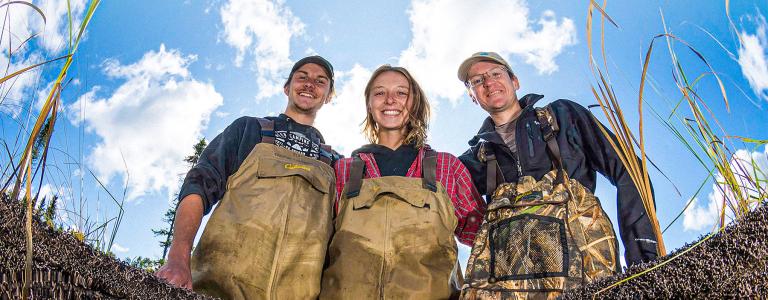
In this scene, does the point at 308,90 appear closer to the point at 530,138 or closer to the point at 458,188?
the point at 458,188

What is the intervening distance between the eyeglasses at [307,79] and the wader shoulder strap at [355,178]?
130 centimetres

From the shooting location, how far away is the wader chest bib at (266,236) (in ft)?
10.3

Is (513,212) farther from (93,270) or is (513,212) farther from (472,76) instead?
(93,270)

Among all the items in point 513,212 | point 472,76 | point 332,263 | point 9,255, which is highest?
point 472,76

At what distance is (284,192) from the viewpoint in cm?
340

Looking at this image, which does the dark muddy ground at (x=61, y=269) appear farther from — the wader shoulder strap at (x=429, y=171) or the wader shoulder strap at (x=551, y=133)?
the wader shoulder strap at (x=551, y=133)

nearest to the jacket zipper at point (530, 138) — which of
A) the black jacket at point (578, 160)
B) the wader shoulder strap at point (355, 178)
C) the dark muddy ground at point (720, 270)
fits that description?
the black jacket at point (578, 160)

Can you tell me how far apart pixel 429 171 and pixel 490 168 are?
0.53m

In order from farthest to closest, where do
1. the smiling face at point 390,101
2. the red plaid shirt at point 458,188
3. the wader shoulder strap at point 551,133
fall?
the smiling face at point 390,101 < the red plaid shirt at point 458,188 < the wader shoulder strap at point 551,133

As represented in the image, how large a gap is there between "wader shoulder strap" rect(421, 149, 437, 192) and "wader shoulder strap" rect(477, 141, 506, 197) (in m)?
0.41

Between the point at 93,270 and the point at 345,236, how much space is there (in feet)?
5.62

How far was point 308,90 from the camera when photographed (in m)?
4.91

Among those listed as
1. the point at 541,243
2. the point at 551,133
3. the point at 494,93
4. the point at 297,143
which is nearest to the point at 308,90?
the point at 297,143

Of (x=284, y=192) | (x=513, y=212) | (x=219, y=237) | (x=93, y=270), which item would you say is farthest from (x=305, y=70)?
(x=93, y=270)
